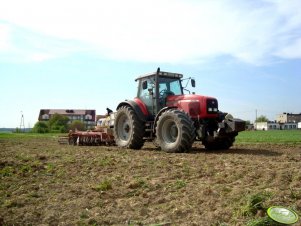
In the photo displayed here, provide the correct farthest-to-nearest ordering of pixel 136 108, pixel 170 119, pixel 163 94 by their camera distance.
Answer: pixel 136 108 < pixel 163 94 < pixel 170 119

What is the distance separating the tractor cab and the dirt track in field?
17.1ft

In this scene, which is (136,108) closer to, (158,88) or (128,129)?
(158,88)

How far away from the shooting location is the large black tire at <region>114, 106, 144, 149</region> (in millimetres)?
13727

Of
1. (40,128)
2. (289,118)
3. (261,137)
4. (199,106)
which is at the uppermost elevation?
(289,118)

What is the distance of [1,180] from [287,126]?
13750 centimetres

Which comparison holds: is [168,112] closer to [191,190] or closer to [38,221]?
[191,190]

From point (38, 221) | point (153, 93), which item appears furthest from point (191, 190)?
point (153, 93)

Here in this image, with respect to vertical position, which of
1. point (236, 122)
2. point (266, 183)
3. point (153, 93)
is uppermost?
point (153, 93)

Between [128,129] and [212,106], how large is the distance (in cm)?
401

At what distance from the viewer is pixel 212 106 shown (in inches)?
491

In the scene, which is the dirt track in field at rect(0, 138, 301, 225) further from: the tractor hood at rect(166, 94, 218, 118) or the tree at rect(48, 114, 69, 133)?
the tree at rect(48, 114, 69, 133)

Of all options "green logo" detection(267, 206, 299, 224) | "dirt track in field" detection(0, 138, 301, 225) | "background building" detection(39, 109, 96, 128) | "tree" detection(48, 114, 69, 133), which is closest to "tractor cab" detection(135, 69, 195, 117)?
"dirt track in field" detection(0, 138, 301, 225)

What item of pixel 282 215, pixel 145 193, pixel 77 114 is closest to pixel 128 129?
pixel 145 193

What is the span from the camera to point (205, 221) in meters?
4.53
